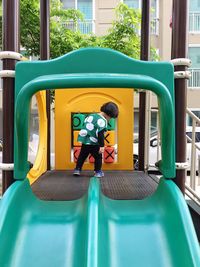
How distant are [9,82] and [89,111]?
236 cm

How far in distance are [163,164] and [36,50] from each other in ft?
23.2

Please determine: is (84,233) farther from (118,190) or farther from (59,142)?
(59,142)

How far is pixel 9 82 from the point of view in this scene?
2459mm

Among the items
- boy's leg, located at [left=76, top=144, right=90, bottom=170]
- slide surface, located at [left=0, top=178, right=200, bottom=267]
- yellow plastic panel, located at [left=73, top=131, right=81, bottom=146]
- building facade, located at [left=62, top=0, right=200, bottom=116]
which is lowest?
slide surface, located at [left=0, top=178, right=200, bottom=267]

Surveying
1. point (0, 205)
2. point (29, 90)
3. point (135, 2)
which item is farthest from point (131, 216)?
point (135, 2)

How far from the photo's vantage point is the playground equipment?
190 centimetres

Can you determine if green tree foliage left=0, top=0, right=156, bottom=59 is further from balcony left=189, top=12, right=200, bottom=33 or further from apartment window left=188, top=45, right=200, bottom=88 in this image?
balcony left=189, top=12, right=200, bottom=33

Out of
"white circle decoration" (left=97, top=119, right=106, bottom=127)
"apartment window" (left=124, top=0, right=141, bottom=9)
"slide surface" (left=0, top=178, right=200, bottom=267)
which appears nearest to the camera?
"slide surface" (left=0, top=178, right=200, bottom=267)

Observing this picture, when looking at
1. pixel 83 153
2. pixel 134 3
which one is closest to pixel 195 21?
pixel 134 3

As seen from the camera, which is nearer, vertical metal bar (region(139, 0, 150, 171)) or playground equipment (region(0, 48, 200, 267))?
playground equipment (region(0, 48, 200, 267))

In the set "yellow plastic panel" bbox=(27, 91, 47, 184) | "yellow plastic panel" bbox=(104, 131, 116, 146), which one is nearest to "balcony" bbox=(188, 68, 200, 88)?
"yellow plastic panel" bbox=(104, 131, 116, 146)

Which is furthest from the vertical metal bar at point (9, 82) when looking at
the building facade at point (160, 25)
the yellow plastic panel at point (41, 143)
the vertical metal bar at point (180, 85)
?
the building facade at point (160, 25)

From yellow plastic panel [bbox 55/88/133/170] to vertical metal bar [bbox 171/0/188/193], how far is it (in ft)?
7.31

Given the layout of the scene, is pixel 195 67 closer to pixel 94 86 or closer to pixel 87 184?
pixel 87 184
